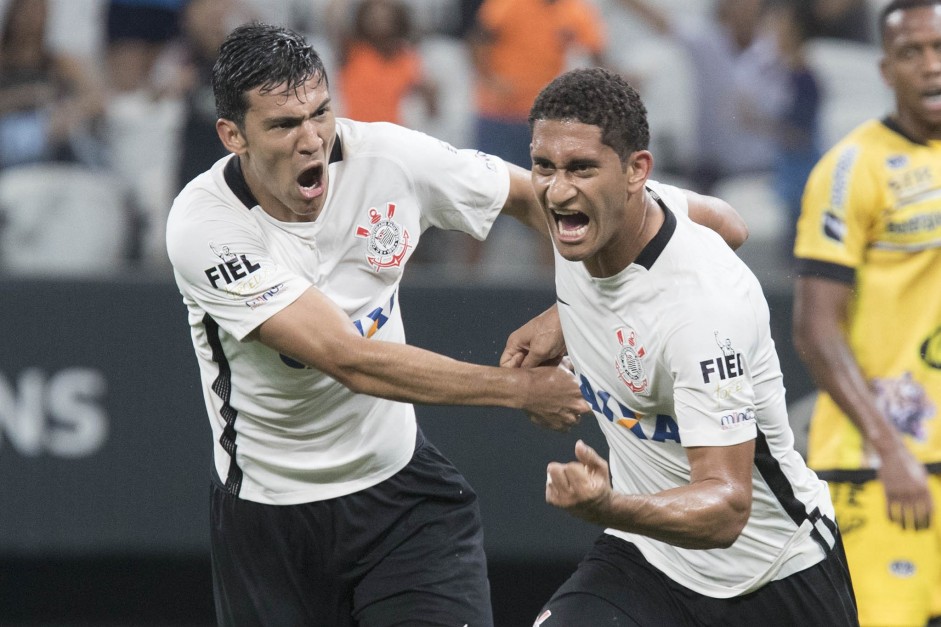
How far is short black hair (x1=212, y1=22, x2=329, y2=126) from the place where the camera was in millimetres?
3844

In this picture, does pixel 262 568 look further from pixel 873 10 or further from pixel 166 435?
pixel 873 10

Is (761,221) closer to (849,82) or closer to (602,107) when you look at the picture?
(849,82)

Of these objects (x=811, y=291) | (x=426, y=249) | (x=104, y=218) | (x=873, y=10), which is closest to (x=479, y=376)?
(x=811, y=291)

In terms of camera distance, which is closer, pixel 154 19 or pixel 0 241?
pixel 0 241

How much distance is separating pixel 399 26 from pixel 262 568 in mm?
3895

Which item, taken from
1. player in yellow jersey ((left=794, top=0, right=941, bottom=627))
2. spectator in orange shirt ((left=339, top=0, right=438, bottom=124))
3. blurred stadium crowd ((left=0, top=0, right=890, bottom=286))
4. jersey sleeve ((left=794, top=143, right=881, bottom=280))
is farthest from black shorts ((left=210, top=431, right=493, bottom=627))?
spectator in orange shirt ((left=339, top=0, right=438, bottom=124))

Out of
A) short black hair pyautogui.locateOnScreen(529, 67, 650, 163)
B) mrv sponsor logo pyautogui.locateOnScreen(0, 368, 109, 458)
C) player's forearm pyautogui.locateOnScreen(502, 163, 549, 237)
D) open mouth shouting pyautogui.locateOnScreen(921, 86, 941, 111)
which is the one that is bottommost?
mrv sponsor logo pyautogui.locateOnScreen(0, 368, 109, 458)

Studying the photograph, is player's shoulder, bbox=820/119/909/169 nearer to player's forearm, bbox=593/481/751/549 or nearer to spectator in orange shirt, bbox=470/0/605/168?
player's forearm, bbox=593/481/751/549

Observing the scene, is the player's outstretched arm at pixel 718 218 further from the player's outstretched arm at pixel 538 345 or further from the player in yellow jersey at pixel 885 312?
the player in yellow jersey at pixel 885 312

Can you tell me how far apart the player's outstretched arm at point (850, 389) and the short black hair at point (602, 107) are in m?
1.74

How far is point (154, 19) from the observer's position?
7598mm

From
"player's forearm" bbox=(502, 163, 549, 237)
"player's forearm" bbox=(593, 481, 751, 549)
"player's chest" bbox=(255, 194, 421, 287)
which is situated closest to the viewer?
"player's forearm" bbox=(593, 481, 751, 549)

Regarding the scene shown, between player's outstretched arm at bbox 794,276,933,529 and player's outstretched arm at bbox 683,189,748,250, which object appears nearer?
player's outstretched arm at bbox 683,189,748,250

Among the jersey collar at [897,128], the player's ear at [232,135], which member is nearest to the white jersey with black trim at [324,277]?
the player's ear at [232,135]
